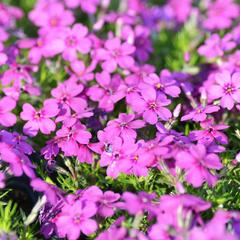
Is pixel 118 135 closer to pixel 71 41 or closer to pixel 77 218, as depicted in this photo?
Answer: pixel 77 218

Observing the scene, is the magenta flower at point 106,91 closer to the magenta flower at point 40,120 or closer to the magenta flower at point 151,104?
the magenta flower at point 151,104

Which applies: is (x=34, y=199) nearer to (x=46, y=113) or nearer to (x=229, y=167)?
(x=46, y=113)

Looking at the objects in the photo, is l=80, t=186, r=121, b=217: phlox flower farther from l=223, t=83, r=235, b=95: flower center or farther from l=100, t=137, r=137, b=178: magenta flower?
l=223, t=83, r=235, b=95: flower center

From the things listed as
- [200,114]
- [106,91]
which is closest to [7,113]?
[106,91]

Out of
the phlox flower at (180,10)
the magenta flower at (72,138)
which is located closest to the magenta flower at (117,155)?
the magenta flower at (72,138)

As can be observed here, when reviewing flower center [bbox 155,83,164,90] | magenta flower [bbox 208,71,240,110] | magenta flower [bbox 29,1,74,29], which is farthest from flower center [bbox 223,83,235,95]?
magenta flower [bbox 29,1,74,29]
